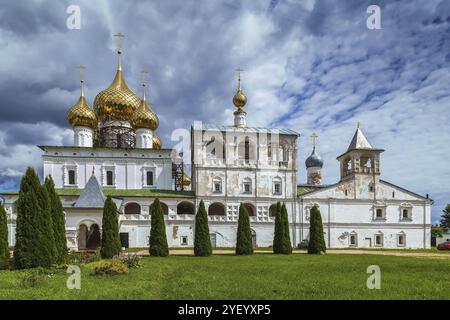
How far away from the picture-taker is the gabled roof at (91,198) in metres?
24.2

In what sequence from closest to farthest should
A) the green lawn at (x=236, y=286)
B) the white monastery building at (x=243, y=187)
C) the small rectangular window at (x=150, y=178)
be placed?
the green lawn at (x=236, y=286) < the white monastery building at (x=243, y=187) < the small rectangular window at (x=150, y=178)

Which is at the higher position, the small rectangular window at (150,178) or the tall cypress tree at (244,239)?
the small rectangular window at (150,178)

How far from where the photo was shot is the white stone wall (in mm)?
32500

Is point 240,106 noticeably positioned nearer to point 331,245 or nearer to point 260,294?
point 331,245

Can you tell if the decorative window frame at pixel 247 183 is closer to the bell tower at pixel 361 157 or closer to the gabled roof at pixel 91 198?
the bell tower at pixel 361 157

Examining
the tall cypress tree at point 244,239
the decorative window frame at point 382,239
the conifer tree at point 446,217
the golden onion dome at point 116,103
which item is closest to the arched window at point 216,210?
the tall cypress tree at point 244,239

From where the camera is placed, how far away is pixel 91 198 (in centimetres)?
2491

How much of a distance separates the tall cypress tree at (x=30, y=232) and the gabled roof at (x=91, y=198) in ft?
32.3

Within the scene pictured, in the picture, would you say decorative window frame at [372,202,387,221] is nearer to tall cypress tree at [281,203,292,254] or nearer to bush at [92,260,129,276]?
tall cypress tree at [281,203,292,254]

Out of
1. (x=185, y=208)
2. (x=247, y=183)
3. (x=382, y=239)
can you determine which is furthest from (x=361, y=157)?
(x=185, y=208)

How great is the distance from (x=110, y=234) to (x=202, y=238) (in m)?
5.79

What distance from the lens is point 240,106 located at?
3712 centimetres

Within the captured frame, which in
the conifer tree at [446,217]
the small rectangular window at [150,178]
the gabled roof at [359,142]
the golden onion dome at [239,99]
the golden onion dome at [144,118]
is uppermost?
the golden onion dome at [239,99]
